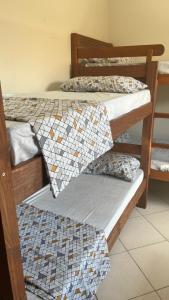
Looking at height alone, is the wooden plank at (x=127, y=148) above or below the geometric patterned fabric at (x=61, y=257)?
above

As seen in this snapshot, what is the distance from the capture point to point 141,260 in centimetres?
161

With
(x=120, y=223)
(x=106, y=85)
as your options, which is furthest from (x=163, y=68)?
(x=120, y=223)

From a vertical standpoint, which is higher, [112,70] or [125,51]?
[125,51]

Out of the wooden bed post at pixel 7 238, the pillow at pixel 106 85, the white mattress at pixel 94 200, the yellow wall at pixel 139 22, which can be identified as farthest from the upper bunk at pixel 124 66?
the wooden bed post at pixel 7 238

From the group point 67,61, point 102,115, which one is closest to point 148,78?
point 67,61

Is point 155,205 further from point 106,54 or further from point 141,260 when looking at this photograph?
point 106,54

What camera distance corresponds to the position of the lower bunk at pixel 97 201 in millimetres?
1375

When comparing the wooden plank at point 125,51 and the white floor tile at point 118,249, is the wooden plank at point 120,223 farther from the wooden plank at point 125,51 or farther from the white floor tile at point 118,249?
the wooden plank at point 125,51

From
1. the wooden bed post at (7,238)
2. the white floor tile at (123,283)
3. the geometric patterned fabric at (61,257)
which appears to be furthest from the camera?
the white floor tile at (123,283)

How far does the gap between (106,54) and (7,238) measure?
1.80 m

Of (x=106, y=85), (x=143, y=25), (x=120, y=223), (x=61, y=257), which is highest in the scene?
(x=143, y=25)

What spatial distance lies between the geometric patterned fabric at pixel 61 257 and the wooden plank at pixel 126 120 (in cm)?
50

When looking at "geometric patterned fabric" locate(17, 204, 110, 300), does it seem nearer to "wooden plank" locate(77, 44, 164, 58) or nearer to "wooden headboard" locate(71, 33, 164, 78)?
"wooden headboard" locate(71, 33, 164, 78)

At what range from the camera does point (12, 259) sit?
65 cm
